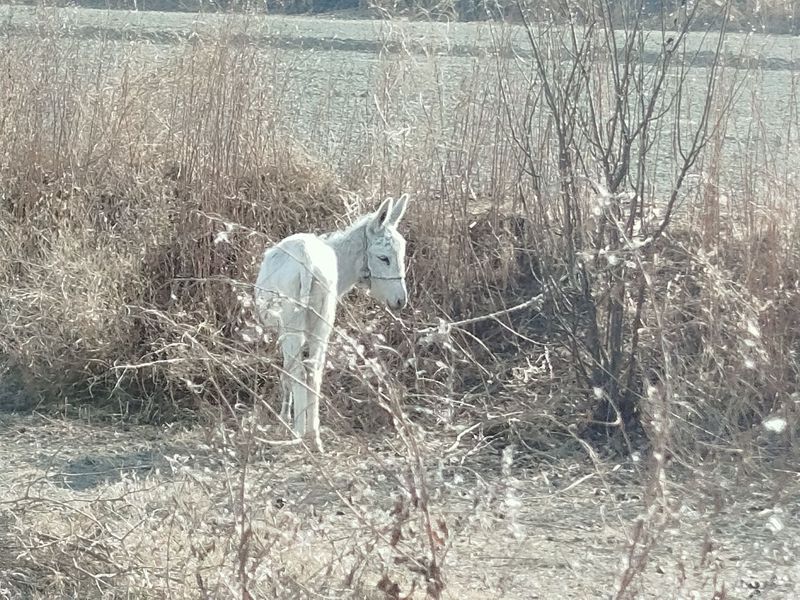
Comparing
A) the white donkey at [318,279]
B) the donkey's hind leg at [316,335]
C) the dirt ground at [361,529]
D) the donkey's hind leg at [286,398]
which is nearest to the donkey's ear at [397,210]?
the white donkey at [318,279]

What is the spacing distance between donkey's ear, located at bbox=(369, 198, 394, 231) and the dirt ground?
3.69 feet

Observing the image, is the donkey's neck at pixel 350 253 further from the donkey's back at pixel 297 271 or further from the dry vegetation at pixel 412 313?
the dry vegetation at pixel 412 313

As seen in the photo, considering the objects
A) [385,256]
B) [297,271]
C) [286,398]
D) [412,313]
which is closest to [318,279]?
A: [297,271]

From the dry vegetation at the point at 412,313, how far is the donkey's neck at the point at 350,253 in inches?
12.9

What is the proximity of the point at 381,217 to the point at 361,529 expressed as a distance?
2978 mm

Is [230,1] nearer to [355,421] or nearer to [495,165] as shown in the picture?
[495,165]

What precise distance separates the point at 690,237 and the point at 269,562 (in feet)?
13.3

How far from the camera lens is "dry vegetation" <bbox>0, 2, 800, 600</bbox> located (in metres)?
4.56

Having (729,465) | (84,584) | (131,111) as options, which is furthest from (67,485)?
(131,111)

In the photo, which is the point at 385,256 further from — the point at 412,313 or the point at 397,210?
the point at 412,313

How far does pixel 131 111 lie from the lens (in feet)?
28.0

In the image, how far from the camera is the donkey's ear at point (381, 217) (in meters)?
6.30

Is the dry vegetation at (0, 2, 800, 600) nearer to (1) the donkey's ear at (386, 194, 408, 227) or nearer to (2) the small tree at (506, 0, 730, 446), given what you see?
(2) the small tree at (506, 0, 730, 446)

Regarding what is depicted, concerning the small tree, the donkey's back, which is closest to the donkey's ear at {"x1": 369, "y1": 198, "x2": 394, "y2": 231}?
the donkey's back
